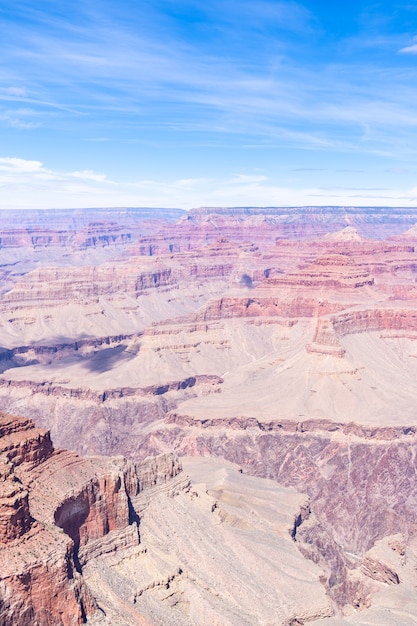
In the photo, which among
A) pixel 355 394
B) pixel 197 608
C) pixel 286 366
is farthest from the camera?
pixel 286 366

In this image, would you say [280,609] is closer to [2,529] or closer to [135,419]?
[2,529]

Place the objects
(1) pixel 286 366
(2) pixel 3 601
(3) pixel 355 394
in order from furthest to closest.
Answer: (1) pixel 286 366, (3) pixel 355 394, (2) pixel 3 601

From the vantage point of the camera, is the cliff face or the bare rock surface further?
the bare rock surface

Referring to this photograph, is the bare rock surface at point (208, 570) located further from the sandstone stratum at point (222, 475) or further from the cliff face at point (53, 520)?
the cliff face at point (53, 520)

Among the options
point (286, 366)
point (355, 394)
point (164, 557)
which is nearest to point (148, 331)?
point (286, 366)

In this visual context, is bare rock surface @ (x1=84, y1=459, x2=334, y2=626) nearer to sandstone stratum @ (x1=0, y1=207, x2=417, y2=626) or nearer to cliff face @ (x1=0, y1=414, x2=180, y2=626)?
sandstone stratum @ (x1=0, y1=207, x2=417, y2=626)

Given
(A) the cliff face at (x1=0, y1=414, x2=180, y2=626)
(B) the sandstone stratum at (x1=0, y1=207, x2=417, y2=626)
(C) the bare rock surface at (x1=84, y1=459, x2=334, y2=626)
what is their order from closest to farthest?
(A) the cliff face at (x1=0, y1=414, x2=180, y2=626), (B) the sandstone stratum at (x1=0, y1=207, x2=417, y2=626), (C) the bare rock surface at (x1=84, y1=459, x2=334, y2=626)

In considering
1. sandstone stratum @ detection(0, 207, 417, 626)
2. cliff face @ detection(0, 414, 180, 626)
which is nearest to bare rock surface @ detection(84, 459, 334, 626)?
sandstone stratum @ detection(0, 207, 417, 626)
